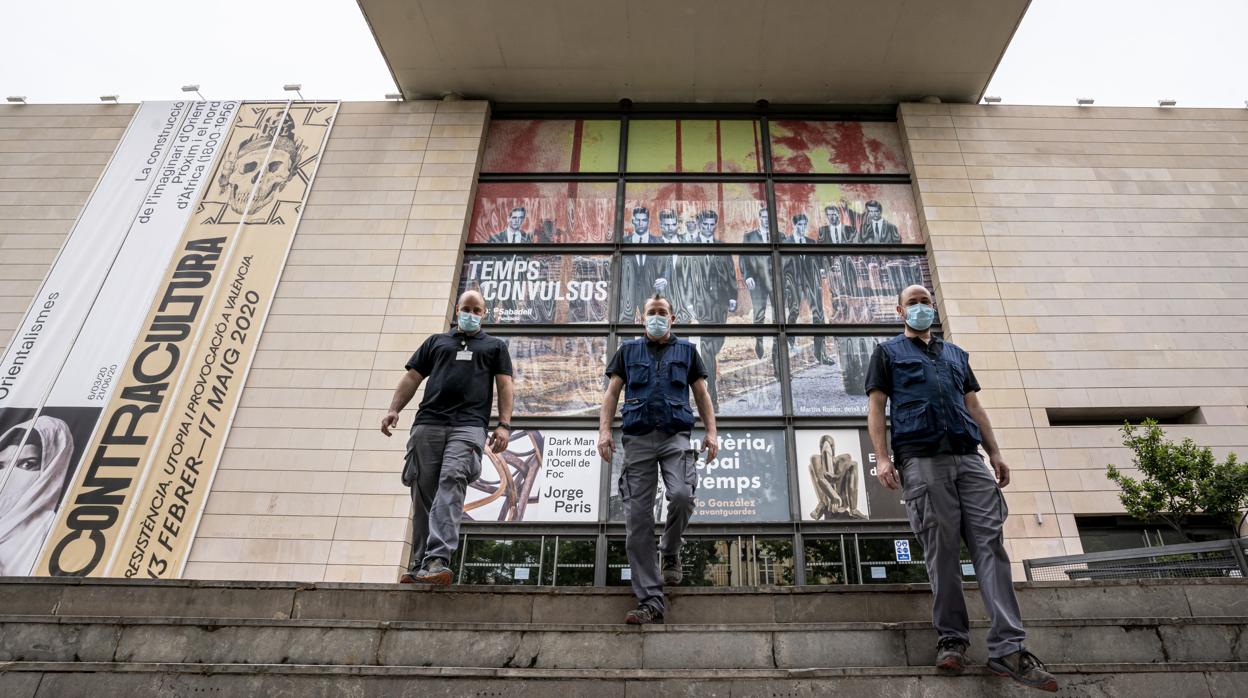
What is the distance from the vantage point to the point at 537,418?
378 inches

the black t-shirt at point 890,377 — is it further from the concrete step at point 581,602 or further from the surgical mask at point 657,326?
the surgical mask at point 657,326

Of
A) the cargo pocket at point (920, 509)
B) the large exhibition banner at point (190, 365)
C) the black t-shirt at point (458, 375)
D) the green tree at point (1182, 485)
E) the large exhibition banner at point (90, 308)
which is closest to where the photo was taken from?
the cargo pocket at point (920, 509)

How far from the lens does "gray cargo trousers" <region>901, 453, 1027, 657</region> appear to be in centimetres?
311

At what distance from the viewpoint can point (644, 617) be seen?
3.64 meters

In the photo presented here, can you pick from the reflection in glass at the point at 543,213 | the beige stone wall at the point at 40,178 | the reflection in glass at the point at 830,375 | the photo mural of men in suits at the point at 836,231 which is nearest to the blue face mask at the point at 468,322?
the reflection in glass at the point at 830,375

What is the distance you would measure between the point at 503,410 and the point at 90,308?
29.5ft

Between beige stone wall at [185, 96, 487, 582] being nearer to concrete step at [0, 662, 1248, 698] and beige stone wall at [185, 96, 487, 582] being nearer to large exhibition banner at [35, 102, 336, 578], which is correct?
large exhibition banner at [35, 102, 336, 578]

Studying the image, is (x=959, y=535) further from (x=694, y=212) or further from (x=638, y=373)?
(x=694, y=212)

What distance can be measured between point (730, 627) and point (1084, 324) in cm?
918

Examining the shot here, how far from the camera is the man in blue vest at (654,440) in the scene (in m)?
3.92

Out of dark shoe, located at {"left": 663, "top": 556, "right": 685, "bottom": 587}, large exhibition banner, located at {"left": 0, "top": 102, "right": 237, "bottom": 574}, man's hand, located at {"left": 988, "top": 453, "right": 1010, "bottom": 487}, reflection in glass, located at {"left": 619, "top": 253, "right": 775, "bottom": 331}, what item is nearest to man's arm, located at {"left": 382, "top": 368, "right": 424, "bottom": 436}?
dark shoe, located at {"left": 663, "top": 556, "right": 685, "bottom": 587}

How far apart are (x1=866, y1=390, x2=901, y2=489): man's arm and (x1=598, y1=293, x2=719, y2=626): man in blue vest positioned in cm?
99

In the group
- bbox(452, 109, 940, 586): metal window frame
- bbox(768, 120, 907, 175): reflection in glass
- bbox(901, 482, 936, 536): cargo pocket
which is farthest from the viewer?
bbox(768, 120, 907, 175): reflection in glass

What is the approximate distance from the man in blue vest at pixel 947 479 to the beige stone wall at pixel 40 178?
1223 cm
